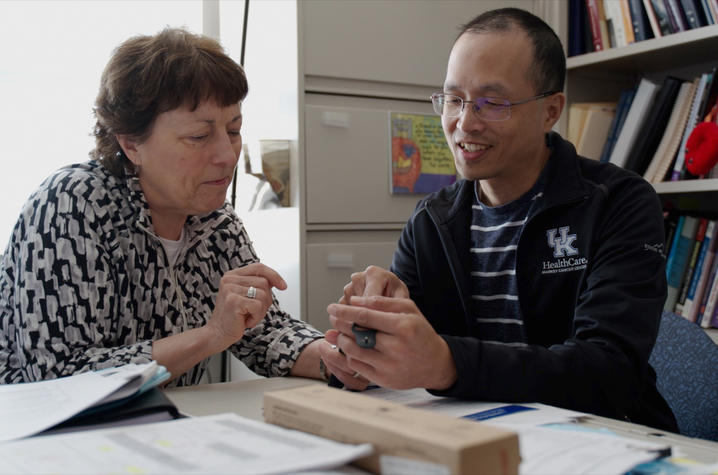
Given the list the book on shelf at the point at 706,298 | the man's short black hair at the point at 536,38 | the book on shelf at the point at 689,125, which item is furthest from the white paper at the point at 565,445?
the book on shelf at the point at 689,125

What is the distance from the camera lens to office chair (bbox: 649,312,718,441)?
45.1 inches

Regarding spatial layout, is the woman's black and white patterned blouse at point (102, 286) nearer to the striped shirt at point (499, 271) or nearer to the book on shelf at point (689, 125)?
the striped shirt at point (499, 271)

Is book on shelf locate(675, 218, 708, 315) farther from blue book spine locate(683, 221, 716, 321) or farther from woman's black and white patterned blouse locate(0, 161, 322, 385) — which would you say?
woman's black and white patterned blouse locate(0, 161, 322, 385)

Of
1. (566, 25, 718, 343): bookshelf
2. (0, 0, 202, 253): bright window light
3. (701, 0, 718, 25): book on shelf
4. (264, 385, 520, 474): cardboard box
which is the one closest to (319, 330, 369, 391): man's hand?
(264, 385, 520, 474): cardboard box

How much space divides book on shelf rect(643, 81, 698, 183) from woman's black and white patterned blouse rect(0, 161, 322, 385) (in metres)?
1.24

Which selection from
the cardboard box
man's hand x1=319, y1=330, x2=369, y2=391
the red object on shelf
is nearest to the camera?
the cardboard box

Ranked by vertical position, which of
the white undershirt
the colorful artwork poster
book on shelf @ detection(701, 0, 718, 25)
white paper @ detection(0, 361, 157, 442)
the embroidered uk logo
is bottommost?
white paper @ detection(0, 361, 157, 442)

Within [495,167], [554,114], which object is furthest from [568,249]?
[554,114]

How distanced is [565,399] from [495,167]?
0.50m

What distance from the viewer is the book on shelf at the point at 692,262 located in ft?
6.40

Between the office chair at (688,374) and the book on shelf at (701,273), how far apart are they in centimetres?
76

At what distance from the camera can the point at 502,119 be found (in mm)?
1276

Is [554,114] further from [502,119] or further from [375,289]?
[375,289]

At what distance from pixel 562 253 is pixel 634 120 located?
3.51 ft
